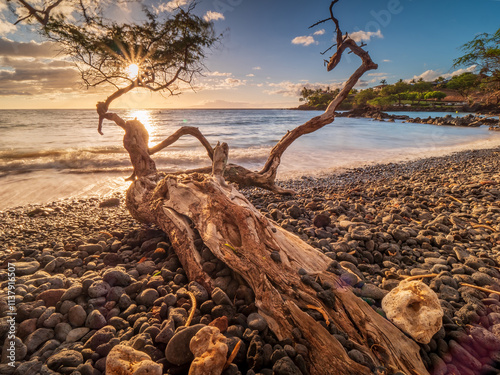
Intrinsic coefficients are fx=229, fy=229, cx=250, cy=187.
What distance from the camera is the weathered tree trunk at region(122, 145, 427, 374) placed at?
153cm

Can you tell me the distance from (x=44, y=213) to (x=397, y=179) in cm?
Result: 1035

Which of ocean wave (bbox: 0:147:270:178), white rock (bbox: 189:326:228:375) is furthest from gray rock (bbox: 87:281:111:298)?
ocean wave (bbox: 0:147:270:178)

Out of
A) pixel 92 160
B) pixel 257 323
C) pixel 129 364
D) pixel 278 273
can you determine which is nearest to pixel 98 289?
pixel 129 364

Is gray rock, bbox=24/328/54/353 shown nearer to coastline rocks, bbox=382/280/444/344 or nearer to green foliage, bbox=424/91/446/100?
coastline rocks, bbox=382/280/444/344

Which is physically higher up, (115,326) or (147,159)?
(147,159)

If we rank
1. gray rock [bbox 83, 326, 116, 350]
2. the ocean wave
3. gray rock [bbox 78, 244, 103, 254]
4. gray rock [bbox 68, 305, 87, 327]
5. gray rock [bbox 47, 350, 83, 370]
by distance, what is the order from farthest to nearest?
the ocean wave
gray rock [bbox 78, 244, 103, 254]
gray rock [bbox 68, 305, 87, 327]
gray rock [bbox 83, 326, 116, 350]
gray rock [bbox 47, 350, 83, 370]

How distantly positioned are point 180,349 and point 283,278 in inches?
35.5

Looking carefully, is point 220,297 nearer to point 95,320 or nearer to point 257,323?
point 257,323

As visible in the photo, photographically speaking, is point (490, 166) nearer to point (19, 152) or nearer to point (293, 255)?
point (293, 255)

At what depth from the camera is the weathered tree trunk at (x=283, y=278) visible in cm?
153

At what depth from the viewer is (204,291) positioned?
213 centimetres

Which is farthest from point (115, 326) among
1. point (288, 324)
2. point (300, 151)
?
point (300, 151)

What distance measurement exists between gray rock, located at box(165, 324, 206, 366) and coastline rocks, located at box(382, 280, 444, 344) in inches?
61.5

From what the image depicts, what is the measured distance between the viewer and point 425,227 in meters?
3.73
